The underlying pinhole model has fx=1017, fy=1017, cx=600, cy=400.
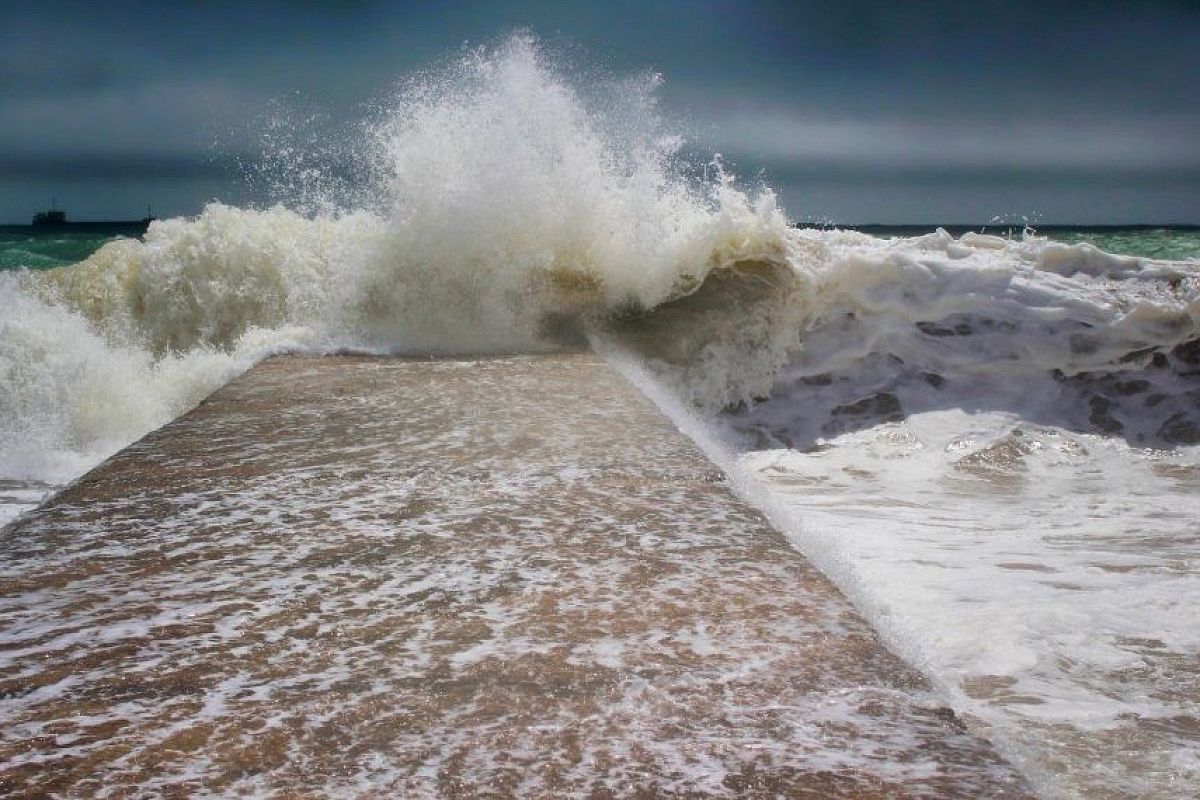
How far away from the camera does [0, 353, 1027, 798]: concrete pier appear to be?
48.9 inches

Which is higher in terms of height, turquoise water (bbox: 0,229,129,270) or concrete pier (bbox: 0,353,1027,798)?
turquoise water (bbox: 0,229,129,270)

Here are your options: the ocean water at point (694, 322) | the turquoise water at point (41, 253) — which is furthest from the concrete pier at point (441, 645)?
the turquoise water at point (41, 253)

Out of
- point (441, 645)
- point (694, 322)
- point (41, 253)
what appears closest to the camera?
point (441, 645)

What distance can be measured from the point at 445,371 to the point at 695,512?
2.54 metres

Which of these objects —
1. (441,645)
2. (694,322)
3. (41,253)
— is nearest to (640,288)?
(694,322)

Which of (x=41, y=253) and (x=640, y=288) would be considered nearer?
(x=640, y=288)

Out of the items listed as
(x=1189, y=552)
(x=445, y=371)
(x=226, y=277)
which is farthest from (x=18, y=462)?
(x=1189, y=552)

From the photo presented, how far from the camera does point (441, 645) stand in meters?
1.59

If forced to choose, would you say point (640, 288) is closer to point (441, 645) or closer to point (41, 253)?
point (441, 645)

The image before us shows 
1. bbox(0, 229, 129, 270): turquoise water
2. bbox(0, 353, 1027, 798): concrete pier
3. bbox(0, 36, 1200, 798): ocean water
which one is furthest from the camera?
bbox(0, 229, 129, 270): turquoise water

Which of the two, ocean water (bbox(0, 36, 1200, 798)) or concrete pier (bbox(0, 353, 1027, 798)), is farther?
ocean water (bbox(0, 36, 1200, 798))

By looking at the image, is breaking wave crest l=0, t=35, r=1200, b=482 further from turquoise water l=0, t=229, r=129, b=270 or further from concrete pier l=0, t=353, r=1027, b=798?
turquoise water l=0, t=229, r=129, b=270

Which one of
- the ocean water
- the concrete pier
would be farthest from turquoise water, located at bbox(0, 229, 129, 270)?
the concrete pier

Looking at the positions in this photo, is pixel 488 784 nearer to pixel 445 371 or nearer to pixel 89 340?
pixel 445 371
